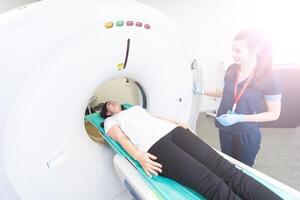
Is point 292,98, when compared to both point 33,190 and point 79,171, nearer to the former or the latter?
point 79,171

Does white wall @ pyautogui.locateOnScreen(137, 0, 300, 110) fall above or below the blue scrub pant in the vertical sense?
above

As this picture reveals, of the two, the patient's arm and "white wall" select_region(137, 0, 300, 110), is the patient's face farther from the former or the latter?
"white wall" select_region(137, 0, 300, 110)

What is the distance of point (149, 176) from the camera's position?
A: 1211 millimetres

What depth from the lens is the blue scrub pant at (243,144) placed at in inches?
56.4

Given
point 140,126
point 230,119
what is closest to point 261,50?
point 230,119

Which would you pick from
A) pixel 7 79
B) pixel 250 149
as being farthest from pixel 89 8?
pixel 250 149

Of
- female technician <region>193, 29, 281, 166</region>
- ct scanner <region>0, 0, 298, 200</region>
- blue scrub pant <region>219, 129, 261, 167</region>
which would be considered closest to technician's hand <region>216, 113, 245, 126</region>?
female technician <region>193, 29, 281, 166</region>

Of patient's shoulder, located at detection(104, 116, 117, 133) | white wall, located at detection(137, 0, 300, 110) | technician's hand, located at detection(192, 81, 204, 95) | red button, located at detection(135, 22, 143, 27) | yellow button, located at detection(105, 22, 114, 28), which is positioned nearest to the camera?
yellow button, located at detection(105, 22, 114, 28)

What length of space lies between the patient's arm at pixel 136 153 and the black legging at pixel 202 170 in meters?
0.05

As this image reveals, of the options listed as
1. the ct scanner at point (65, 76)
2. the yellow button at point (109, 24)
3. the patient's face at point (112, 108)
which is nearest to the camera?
the ct scanner at point (65, 76)

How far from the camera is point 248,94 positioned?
1.35 metres

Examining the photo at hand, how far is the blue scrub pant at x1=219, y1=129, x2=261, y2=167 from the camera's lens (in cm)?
143

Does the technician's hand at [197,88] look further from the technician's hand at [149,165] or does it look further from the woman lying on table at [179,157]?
the technician's hand at [149,165]

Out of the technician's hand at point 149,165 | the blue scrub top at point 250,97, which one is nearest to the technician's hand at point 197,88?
the blue scrub top at point 250,97
